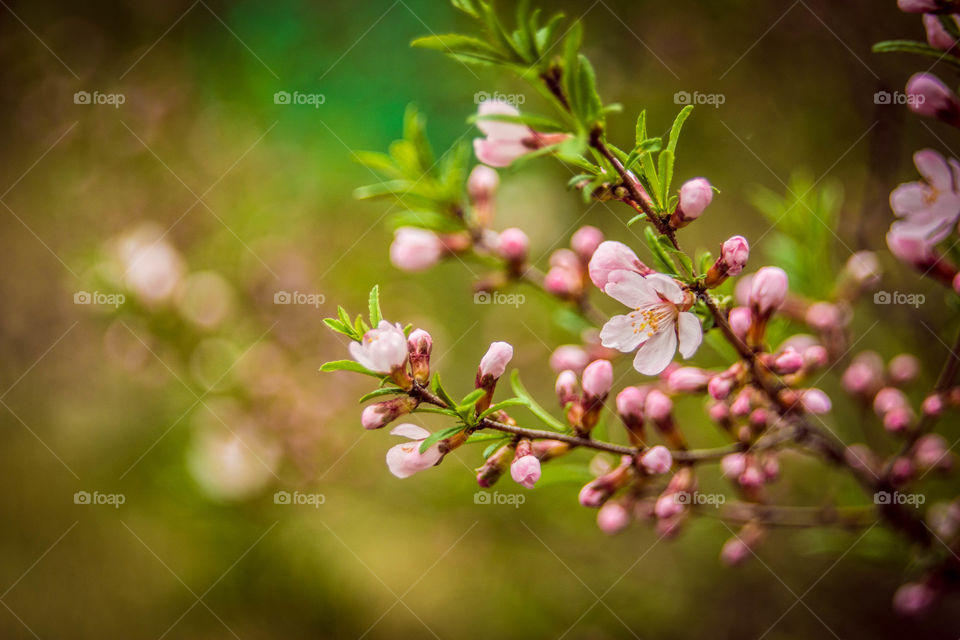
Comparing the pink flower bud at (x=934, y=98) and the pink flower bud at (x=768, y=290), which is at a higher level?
the pink flower bud at (x=934, y=98)

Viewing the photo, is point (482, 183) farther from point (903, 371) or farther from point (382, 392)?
point (903, 371)

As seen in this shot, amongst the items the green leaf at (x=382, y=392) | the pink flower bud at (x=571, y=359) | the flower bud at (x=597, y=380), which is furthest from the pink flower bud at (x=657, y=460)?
the green leaf at (x=382, y=392)

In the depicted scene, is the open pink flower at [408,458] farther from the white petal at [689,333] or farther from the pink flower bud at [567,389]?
the white petal at [689,333]

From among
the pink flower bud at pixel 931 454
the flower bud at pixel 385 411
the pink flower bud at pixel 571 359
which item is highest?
the flower bud at pixel 385 411

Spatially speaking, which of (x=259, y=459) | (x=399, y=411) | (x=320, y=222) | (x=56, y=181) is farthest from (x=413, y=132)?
(x=56, y=181)

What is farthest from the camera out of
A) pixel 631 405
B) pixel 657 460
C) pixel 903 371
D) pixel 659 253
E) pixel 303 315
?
A: pixel 303 315

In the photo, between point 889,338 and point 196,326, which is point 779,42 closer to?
point 889,338

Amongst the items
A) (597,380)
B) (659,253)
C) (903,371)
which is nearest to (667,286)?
(659,253)
